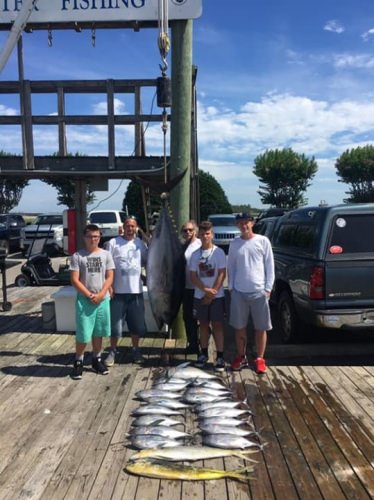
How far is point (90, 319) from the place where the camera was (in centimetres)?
494

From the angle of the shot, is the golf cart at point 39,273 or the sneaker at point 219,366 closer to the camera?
the sneaker at point 219,366

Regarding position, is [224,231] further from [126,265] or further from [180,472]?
[180,472]

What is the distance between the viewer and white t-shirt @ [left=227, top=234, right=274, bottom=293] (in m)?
5.02

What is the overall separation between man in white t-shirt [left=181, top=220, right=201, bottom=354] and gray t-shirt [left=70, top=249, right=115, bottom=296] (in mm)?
988

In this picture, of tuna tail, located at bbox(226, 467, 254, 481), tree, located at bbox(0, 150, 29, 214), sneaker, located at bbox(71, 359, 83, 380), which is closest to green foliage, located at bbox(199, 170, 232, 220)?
sneaker, located at bbox(71, 359, 83, 380)

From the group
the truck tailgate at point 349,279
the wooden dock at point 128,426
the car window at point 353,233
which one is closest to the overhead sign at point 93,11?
the car window at point 353,233

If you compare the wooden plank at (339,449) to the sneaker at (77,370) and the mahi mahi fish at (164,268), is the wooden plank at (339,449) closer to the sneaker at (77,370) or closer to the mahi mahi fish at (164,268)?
the mahi mahi fish at (164,268)

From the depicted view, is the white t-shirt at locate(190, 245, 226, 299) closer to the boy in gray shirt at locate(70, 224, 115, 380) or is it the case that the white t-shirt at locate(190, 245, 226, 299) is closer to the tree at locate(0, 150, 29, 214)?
the boy in gray shirt at locate(70, 224, 115, 380)

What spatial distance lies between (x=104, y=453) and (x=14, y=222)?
78.7 feet

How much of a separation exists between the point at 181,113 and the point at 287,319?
127 inches

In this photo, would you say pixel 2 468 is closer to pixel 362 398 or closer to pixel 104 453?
pixel 104 453

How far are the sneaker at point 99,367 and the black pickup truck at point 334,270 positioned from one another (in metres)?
2.51

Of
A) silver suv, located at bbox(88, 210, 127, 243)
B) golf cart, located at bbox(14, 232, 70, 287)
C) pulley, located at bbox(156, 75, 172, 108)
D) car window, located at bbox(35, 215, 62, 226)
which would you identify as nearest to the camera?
pulley, located at bbox(156, 75, 172, 108)

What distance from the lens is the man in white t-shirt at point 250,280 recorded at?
503 cm
